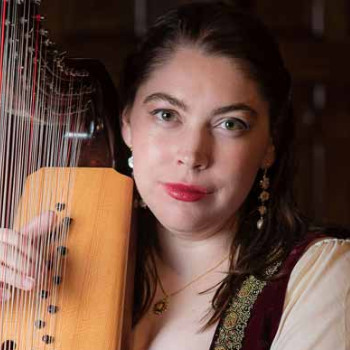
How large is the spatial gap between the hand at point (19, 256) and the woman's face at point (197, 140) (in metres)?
0.21

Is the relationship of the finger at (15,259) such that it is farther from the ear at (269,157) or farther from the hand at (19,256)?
the ear at (269,157)

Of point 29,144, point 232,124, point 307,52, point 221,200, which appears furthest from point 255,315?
point 307,52

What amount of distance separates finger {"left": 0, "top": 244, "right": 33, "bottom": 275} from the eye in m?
0.37

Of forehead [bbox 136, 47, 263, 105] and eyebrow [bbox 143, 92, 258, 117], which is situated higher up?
forehead [bbox 136, 47, 263, 105]

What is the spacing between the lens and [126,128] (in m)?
1.42

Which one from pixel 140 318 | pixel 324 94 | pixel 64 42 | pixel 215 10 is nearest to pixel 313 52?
pixel 324 94

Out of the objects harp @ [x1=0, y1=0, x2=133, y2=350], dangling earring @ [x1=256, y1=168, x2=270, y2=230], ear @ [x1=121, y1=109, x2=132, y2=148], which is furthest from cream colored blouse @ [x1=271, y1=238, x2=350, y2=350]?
ear @ [x1=121, y1=109, x2=132, y2=148]

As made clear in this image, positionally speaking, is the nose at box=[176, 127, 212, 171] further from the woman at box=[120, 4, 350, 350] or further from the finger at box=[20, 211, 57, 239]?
the finger at box=[20, 211, 57, 239]

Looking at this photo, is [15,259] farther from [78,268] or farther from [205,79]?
[205,79]

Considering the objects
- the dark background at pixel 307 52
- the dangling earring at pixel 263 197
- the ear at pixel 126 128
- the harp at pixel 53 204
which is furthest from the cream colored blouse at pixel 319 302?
the dark background at pixel 307 52

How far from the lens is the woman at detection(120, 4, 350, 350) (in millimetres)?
1265

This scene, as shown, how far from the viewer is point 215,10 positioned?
53.8 inches

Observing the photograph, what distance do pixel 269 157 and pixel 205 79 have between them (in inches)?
7.7

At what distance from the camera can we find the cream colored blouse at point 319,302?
1.18 metres
